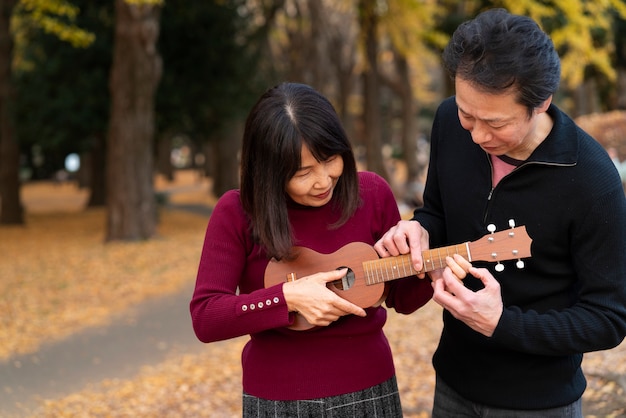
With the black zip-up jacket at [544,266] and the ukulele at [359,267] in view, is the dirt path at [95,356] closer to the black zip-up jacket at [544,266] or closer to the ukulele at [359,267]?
the ukulele at [359,267]

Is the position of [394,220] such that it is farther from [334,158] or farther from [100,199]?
Result: [100,199]

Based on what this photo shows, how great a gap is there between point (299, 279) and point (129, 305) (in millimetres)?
8119

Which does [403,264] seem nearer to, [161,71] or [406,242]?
[406,242]

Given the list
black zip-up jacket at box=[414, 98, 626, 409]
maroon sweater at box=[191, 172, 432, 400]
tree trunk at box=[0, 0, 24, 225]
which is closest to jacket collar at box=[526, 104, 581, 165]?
black zip-up jacket at box=[414, 98, 626, 409]

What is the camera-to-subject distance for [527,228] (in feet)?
7.81

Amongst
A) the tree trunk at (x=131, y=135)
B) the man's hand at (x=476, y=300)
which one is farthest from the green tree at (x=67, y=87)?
the man's hand at (x=476, y=300)

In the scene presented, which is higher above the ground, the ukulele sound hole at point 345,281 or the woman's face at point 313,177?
the woman's face at point 313,177

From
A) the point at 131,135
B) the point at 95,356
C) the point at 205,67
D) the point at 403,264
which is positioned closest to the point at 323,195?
the point at 403,264

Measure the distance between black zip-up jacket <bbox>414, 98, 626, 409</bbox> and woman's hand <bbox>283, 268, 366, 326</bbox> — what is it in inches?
17.6

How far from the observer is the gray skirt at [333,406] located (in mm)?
2609

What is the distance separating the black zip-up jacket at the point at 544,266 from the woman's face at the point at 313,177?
385mm

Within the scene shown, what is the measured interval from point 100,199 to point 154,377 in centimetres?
1706

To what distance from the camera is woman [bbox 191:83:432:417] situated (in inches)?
98.3

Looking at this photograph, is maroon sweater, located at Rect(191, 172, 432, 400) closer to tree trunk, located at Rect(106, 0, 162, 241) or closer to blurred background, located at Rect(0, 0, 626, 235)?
blurred background, located at Rect(0, 0, 626, 235)
